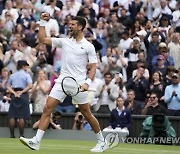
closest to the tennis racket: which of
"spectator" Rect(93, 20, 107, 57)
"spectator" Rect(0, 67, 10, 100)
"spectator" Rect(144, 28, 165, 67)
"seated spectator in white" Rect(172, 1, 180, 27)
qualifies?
"spectator" Rect(0, 67, 10, 100)

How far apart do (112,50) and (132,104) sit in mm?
3023

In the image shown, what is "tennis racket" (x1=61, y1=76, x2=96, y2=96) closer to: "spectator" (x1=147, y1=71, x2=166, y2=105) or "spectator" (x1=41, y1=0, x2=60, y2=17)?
"spectator" (x1=147, y1=71, x2=166, y2=105)

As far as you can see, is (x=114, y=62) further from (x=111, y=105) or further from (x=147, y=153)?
(x=147, y=153)

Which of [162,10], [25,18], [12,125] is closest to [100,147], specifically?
[12,125]

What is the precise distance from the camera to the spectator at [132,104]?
2164 centimetres

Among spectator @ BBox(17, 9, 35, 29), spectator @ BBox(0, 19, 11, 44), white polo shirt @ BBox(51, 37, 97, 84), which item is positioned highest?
white polo shirt @ BBox(51, 37, 97, 84)

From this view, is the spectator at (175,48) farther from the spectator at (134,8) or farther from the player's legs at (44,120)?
the player's legs at (44,120)

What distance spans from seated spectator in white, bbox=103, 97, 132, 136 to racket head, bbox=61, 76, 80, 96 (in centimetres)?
609

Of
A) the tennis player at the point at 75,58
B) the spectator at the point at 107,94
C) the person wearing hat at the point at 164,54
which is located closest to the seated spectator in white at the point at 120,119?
the spectator at the point at 107,94

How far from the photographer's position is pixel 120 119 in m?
20.6

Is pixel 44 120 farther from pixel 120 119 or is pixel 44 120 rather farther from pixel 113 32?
pixel 113 32

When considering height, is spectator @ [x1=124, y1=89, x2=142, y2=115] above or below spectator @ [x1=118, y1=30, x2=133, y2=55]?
below

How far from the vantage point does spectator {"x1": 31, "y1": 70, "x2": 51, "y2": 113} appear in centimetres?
2266

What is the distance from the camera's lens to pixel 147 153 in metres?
15.4
